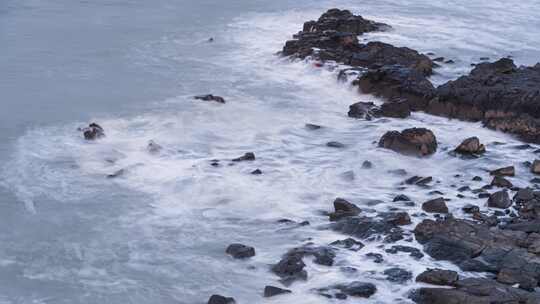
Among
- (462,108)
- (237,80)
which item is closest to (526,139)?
(462,108)

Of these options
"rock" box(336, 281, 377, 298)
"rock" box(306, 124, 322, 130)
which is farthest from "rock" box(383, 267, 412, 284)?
"rock" box(306, 124, 322, 130)

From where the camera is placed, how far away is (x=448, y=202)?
8.49 meters

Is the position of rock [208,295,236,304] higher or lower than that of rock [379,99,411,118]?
lower

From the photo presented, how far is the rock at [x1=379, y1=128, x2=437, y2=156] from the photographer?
10016 mm

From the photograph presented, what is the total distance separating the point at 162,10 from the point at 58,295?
14283mm

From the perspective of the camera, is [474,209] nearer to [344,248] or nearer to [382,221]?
[382,221]

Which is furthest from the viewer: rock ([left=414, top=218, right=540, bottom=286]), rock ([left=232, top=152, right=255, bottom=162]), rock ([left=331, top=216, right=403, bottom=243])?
rock ([left=232, top=152, right=255, bottom=162])

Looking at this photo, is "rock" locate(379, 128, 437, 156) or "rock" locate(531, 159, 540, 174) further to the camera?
"rock" locate(379, 128, 437, 156)

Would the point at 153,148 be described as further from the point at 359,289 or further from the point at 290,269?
the point at 359,289

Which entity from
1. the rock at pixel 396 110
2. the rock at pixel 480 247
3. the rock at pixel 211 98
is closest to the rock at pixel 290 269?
the rock at pixel 480 247

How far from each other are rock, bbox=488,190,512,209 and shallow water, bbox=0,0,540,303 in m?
0.32

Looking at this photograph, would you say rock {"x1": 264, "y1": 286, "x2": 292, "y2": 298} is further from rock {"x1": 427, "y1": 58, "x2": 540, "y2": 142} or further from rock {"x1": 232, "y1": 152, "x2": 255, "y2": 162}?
rock {"x1": 427, "y1": 58, "x2": 540, "y2": 142}

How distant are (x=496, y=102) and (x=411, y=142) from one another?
7.19 ft

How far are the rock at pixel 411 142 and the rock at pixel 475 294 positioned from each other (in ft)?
11.8
